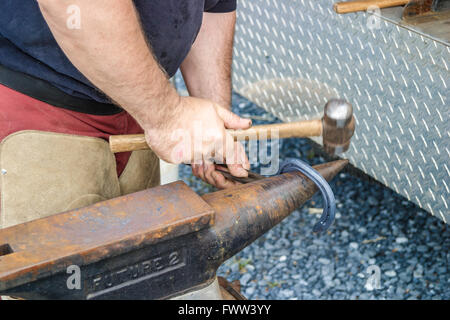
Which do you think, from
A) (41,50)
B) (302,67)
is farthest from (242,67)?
(41,50)

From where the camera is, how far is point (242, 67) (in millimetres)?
2783

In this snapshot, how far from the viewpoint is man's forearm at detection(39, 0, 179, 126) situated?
105 centimetres

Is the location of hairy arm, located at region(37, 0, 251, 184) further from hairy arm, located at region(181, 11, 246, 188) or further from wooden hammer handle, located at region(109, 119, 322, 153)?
hairy arm, located at region(181, 11, 246, 188)

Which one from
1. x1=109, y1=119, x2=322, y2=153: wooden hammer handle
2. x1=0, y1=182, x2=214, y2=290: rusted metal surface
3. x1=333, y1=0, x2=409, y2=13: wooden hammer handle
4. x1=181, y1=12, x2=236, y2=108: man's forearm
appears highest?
x1=333, y1=0, x2=409, y2=13: wooden hammer handle

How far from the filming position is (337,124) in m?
1.39

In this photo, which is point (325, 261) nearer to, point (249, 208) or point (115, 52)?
point (249, 208)

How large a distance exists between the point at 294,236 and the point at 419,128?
92 centimetres

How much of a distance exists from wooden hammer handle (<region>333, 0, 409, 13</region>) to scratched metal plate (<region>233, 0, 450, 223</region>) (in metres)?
0.04

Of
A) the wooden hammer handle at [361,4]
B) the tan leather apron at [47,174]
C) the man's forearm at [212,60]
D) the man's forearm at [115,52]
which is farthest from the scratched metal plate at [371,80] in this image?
the tan leather apron at [47,174]

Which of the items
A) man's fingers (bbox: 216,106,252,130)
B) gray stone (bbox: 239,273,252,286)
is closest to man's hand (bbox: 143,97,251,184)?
man's fingers (bbox: 216,106,252,130)

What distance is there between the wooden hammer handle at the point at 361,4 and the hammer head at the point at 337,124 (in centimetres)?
70

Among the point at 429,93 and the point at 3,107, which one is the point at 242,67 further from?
the point at 3,107

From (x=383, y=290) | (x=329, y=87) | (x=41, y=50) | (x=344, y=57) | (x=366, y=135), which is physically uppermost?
(x=41, y=50)

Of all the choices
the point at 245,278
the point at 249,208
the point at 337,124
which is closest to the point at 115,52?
the point at 249,208
